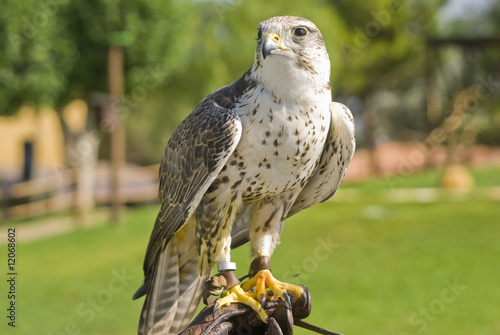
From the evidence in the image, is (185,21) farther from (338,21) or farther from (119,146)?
(338,21)

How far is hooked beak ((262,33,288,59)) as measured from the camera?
2162 millimetres

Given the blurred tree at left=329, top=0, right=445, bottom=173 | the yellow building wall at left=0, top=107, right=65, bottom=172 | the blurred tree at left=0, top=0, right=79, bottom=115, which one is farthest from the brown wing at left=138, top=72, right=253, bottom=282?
the yellow building wall at left=0, top=107, right=65, bottom=172

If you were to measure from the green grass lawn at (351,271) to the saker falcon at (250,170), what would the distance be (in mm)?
4653

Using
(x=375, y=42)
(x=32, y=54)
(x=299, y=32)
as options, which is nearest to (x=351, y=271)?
(x=299, y=32)

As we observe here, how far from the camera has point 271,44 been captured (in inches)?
86.0

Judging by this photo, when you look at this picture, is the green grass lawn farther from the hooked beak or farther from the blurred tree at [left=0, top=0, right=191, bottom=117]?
the hooked beak

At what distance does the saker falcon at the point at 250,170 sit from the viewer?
225cm

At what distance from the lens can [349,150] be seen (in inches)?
99.0

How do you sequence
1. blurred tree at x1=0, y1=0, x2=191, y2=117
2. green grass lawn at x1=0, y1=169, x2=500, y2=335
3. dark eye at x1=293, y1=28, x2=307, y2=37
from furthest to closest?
blurred tree at x1=0, y1=0, x2=191, y2=117 → green grass lawn at x1=0, y1=169, x2=500, y2=335 → dark eye at x1=293, y1=28, x2=307, y2=37

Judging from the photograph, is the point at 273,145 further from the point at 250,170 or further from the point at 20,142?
the point at 20,142

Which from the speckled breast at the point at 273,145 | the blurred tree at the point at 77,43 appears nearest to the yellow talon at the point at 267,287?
the speckled breast at the point at 273,145

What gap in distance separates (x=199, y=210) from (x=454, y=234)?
8.52 meters

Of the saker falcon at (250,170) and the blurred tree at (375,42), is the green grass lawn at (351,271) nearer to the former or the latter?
the saker falcon at (250,170)

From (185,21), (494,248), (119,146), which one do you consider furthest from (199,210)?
(185,21)
